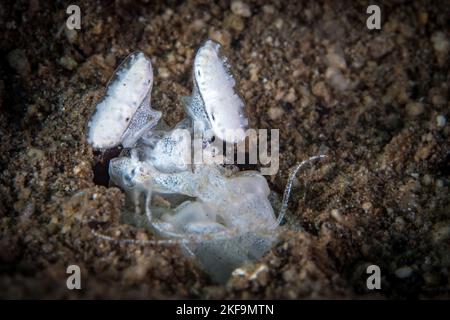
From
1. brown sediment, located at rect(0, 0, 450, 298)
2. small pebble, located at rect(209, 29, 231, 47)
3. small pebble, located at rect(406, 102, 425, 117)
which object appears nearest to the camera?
brown sediment, located at rect(0, 0, 450, 298)

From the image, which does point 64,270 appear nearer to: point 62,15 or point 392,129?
point 62,15

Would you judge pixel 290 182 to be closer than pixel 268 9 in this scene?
Yes

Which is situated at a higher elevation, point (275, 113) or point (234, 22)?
point (234, 22)

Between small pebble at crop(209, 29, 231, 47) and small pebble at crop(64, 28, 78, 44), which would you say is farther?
small pebble at crop(209, 29, 231, 47)

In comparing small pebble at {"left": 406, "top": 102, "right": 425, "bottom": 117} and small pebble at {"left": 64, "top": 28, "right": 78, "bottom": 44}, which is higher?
small pebble at {"left": 64, "top": 28, "right": 78, "bottom": 44}

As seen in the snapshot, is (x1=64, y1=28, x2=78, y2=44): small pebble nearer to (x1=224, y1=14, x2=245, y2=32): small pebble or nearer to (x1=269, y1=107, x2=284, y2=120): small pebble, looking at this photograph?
(x1=224, y1=14, x2=245, y2=32): small pebble

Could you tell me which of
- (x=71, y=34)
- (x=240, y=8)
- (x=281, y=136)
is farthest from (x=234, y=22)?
(x=71, y=34)

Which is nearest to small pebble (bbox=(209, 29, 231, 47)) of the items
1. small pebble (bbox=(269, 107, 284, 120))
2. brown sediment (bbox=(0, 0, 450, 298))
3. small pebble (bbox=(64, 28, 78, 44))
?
brown sediment (bbox=(0, 0, 450, 298))

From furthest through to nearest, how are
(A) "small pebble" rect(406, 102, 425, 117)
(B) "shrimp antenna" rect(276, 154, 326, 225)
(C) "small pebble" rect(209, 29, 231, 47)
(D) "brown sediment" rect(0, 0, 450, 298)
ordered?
(C) "small pebble" rect(209, 29, 231, 47), (A) "small pebble" rect(406, 102, 425, 117), (B) "shrimp antenna" rect(276, 154, 326, 225), (D) "brown sediment" rect(0, 0, 450, 298)

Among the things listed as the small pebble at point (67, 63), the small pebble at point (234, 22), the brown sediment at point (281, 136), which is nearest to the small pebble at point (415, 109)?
the brown sediment at point (281, 136)

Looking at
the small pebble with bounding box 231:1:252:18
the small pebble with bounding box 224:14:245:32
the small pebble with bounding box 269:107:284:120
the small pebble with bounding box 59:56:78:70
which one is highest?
the small pebble with bounding box 231:1:252:18

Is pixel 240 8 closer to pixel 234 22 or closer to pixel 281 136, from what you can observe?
pixel 234 22

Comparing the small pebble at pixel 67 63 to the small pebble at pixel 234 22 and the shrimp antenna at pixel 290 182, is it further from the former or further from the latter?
the shrimp antenna at pixel 290 182
